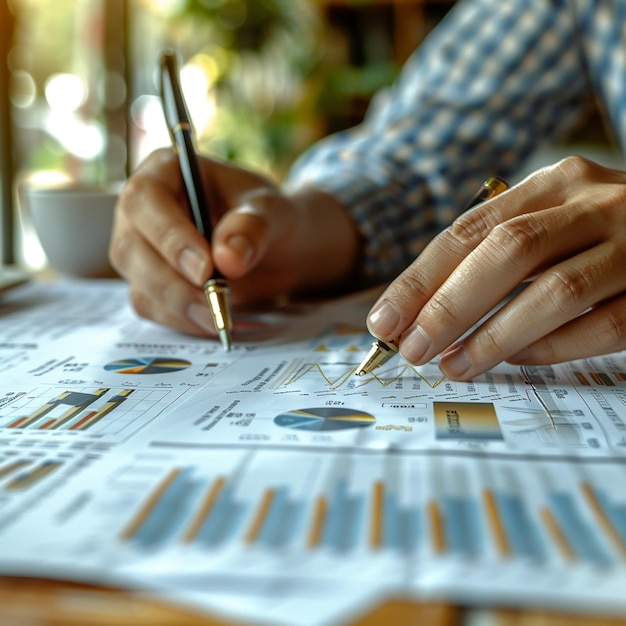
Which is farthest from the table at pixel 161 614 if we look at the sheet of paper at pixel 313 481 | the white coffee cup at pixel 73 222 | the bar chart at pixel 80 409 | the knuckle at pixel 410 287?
the white coffee cup at pixel 73 222

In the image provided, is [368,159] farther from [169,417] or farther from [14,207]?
[14,207]

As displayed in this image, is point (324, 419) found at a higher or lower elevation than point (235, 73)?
lower

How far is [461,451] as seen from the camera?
288 mm

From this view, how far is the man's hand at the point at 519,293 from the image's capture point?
392mm

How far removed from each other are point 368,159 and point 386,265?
0.16 metres

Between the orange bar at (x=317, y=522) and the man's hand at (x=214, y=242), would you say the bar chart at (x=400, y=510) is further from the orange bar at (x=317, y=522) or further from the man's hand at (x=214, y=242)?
the man's hand at (x=214, y=242)

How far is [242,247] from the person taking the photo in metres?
0.49

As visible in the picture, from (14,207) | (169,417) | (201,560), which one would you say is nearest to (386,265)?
(169,417)

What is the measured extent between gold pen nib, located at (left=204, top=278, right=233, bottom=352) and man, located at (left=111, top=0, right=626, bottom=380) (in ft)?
0.05

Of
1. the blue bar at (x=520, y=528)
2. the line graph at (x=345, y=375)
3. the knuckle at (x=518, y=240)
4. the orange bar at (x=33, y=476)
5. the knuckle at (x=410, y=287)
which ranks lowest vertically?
the line graph at (x=345, y=375)

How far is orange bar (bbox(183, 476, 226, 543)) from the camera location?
0.22 meters

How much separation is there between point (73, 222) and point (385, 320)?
44 centimetres

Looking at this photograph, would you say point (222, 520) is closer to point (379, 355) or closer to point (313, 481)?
point (313, 481)

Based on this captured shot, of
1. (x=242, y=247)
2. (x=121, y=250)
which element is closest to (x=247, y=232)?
(x=242, y=247)
